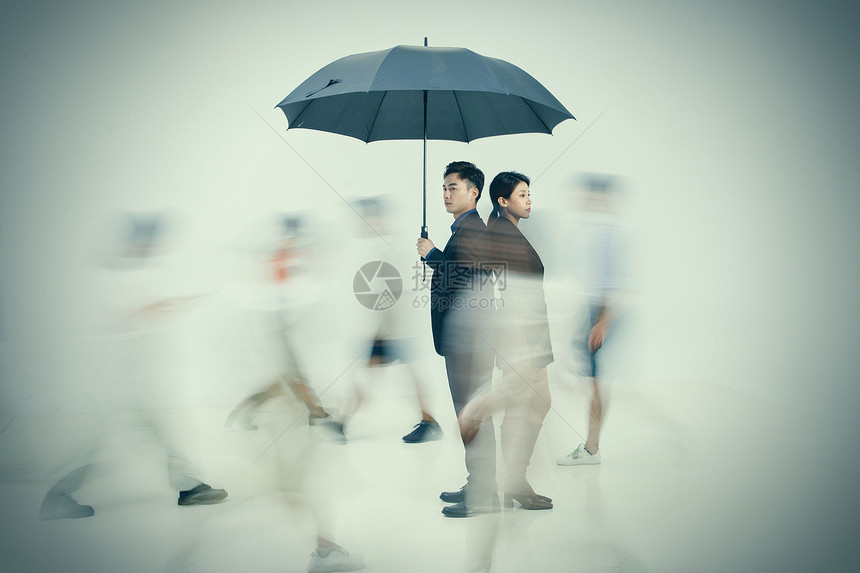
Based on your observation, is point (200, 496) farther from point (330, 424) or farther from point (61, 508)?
point (330, 424)

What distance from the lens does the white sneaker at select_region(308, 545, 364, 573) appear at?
2.38 metres

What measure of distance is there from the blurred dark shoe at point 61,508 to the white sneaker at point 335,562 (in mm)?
1133

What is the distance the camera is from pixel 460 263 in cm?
282

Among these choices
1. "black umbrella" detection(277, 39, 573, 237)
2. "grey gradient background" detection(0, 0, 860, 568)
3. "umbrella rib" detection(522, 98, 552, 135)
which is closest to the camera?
"black umbrella" detection(277, 39, 573, 237)

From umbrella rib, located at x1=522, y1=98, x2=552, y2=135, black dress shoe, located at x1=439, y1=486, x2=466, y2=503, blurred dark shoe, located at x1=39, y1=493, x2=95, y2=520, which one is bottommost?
black dress shoe, located at x1=439, y1=486, x2=466, y2=503

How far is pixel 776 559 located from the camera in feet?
8.27

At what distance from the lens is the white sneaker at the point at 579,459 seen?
353 centimetres

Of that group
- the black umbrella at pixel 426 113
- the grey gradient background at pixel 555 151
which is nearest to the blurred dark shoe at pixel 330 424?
the grey gradient background at pixel 555 151

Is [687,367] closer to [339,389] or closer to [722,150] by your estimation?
[722,150]


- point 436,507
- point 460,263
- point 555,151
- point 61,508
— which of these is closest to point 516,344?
point 460,263

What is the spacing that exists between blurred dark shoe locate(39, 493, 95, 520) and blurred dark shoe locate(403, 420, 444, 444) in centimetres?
173

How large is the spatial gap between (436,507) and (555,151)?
2.87m

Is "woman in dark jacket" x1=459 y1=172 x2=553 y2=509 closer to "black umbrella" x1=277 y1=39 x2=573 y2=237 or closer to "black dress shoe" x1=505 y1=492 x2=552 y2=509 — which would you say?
"black dress shoe" x1=505 y1=492 x2=552 y2=509

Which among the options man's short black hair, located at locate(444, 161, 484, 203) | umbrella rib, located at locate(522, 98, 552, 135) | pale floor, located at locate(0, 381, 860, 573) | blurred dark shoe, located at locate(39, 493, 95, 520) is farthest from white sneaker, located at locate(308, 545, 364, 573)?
umbrella rib, located at locate(522, 98, 552, 135)
